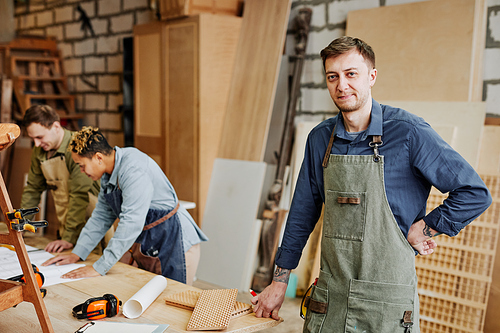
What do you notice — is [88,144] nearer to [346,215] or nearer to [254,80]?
[346,215]

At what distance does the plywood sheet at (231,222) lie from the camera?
12.2 feet

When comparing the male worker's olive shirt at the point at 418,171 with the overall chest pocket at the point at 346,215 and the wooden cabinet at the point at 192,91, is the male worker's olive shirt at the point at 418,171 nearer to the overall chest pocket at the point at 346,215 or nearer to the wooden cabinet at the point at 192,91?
the overall chest pocket at the point at 346,215

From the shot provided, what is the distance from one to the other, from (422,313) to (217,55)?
8.80ft

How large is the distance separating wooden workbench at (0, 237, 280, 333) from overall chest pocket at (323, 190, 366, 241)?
410mm

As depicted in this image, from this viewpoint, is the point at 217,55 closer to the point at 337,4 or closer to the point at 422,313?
the point at 337,4

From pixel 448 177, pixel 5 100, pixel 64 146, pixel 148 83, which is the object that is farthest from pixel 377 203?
pixel 5 100

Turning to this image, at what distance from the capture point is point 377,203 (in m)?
1.45

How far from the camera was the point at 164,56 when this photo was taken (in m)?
4.27

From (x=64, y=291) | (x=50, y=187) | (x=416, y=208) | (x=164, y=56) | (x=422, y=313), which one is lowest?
(x=422, y=313)

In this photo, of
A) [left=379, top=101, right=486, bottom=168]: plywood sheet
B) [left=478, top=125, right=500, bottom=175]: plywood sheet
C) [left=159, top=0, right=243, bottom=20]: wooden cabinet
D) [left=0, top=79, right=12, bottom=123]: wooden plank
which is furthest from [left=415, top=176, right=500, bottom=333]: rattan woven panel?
[left=0, top=79, right=12, bottom=123]: wooden plank

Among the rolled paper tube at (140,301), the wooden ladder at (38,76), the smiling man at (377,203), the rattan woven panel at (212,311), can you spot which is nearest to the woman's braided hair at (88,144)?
the rolled paper tube at (140,301)

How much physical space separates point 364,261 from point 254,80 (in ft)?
8.88

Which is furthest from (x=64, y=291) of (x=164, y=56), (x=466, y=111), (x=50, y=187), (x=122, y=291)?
(x=164, y=56)

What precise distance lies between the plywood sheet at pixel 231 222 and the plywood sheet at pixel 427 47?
1.29 metres
